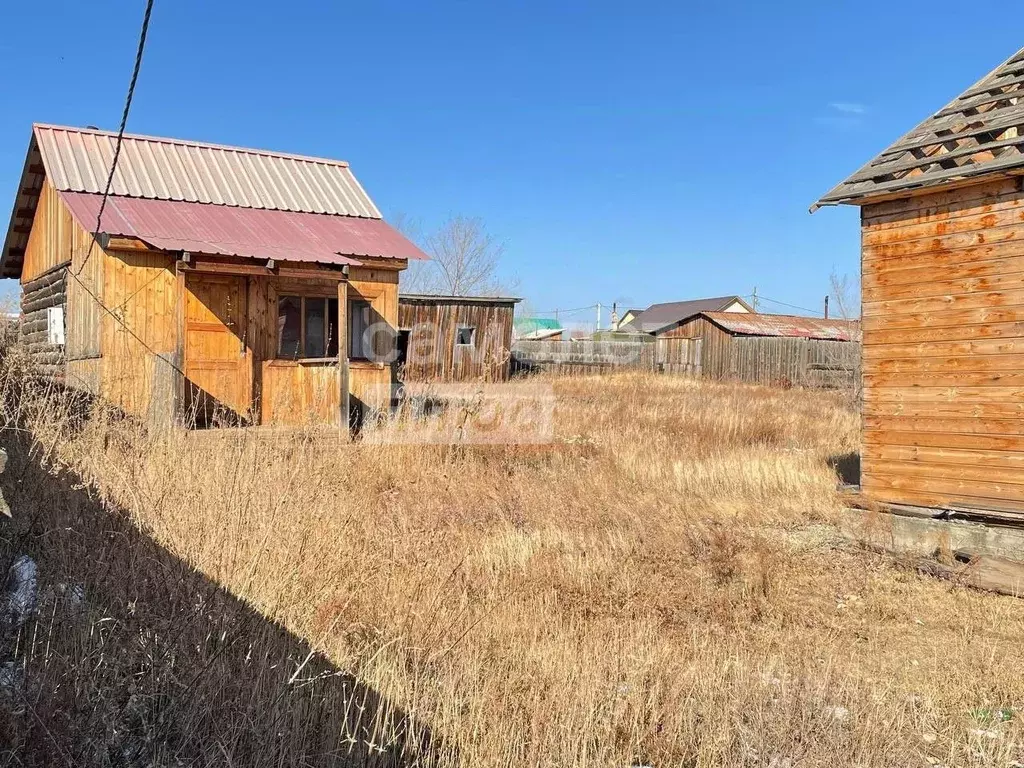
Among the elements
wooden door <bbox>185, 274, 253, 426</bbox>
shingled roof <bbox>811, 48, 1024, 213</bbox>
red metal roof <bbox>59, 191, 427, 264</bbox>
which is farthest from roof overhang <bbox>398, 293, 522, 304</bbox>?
shingled roof <bbox>811, 48, 1024, 213</bbox>

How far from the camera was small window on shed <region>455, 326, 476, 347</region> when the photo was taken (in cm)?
2678

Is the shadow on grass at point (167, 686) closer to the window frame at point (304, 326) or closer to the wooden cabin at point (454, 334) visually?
the window frame at point (304, 326)

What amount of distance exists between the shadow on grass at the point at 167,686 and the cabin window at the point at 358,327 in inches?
380

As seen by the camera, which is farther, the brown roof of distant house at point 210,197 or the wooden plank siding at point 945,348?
the brown roof of distant house at point 210,197

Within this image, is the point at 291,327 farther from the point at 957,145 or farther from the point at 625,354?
the point at 625,354

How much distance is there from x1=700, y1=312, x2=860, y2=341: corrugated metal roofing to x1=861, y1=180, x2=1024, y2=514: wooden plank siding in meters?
24.6

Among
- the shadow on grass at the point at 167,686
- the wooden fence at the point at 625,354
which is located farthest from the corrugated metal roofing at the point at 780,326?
the shadow on grass at the point at 167,686

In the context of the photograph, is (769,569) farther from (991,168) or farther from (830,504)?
(991,168)

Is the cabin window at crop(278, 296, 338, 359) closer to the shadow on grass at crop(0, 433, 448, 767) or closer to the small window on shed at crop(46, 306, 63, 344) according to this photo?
the small window on shed at crop(46, 306, 63, 344)

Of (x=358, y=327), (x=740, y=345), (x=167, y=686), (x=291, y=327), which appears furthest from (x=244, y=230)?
(x=740, y=345)

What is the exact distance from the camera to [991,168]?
7648mm

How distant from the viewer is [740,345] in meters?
34.0

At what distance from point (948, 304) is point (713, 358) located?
26.8 metres

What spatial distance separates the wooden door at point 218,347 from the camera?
1279 centimetres
